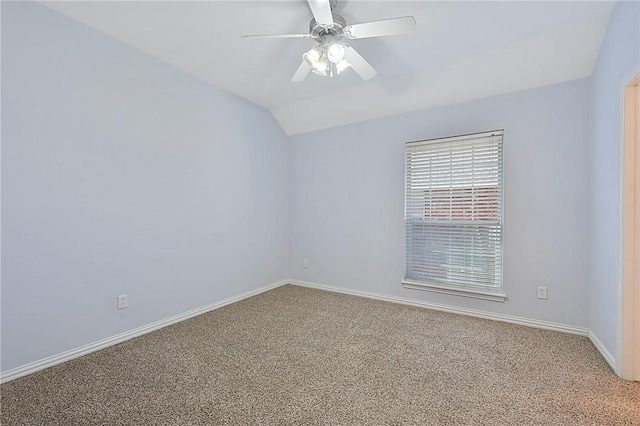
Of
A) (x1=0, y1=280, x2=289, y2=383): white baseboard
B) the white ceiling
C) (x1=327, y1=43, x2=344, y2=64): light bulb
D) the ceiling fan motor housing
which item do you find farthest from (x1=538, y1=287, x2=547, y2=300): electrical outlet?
(x1=0, y1=280, x2=289, y2=383): white baseboard

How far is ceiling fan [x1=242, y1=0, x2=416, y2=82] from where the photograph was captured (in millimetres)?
1688

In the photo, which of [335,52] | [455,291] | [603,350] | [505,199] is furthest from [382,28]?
[603,350]

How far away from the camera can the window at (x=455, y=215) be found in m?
2.82

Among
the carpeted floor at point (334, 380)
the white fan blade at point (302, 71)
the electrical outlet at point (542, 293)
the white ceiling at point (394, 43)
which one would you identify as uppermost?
the white ceiling at point (394, 43)

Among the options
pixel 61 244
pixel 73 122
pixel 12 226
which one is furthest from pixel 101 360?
pixel 73 122

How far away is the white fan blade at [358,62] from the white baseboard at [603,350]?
2702 mm

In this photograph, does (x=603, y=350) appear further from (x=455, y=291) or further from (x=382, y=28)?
(x=382, y=28)

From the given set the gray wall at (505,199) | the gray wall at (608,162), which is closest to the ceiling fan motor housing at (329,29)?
the gray wall at (505,199)

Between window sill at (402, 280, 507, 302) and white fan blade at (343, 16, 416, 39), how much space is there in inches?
97.8

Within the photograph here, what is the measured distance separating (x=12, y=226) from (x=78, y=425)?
1337 millimetres

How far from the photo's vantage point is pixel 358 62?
85.3 inches

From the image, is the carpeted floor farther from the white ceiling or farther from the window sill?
the white ceiling

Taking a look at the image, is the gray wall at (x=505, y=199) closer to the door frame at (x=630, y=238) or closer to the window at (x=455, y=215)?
the window at (x=455, y=215)

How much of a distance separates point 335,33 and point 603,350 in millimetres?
3043
